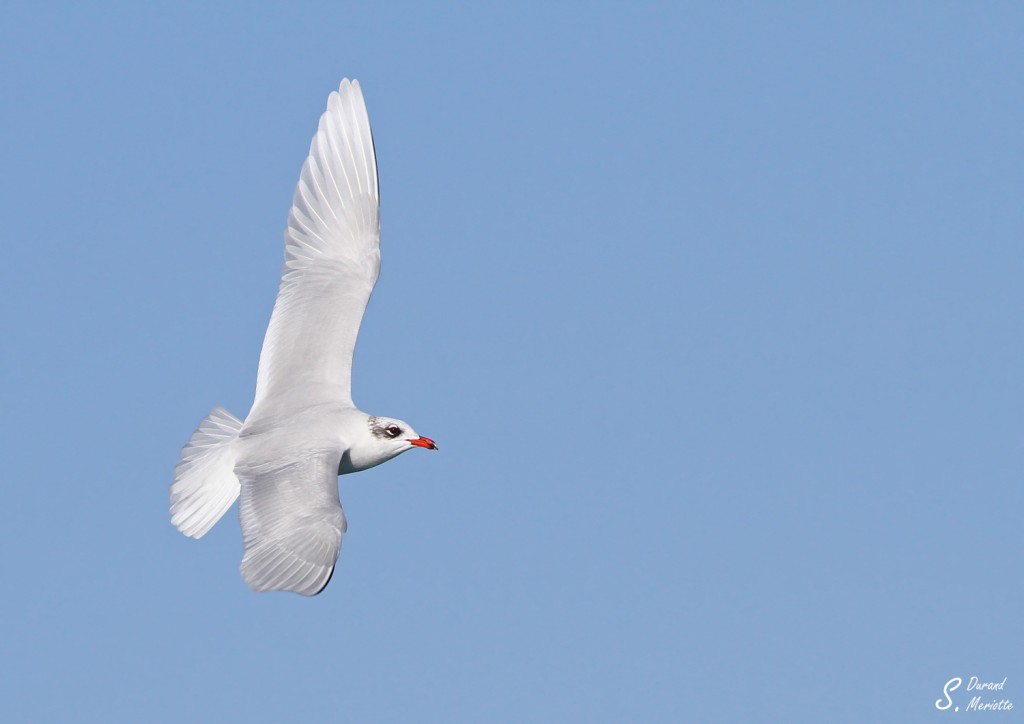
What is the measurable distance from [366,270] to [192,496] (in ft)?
12.5

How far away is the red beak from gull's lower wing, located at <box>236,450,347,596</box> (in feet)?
4.63

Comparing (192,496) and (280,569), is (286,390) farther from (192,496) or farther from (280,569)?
(280,569)

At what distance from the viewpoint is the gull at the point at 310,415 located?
16.4 m

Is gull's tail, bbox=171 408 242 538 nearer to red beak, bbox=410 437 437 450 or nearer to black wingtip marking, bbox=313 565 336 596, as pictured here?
red beak, bbox=410 437 437 450

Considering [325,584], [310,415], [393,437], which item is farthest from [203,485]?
[325,584]

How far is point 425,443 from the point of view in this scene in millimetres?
19188

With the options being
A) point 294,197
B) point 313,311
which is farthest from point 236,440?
point 294,197

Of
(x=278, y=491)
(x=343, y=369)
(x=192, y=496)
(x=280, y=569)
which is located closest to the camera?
(x=280, y=569)

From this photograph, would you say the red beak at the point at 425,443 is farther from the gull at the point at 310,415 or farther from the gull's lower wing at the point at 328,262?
the gull's lower wing at the point at 328,262

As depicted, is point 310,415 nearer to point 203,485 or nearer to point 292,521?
point 203,485

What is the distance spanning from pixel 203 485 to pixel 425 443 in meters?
2.52

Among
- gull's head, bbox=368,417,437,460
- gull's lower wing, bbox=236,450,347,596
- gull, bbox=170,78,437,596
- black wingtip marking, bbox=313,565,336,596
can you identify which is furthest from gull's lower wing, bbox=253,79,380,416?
black wingtip marking, bbox=313,565,336,596

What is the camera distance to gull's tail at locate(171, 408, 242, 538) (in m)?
18.2

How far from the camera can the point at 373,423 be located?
1878cm
